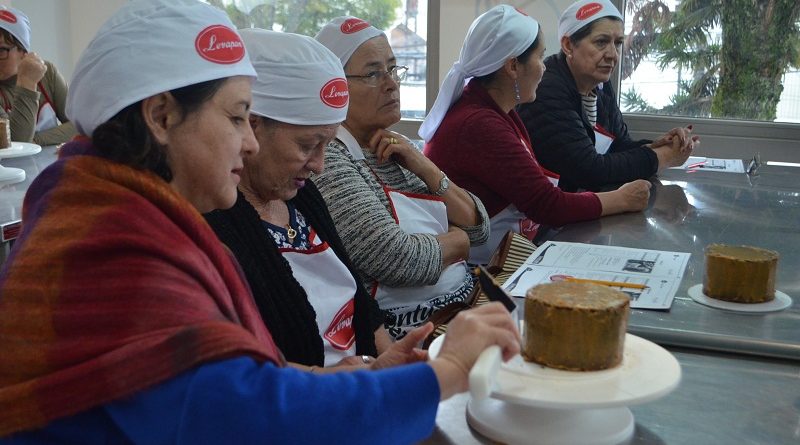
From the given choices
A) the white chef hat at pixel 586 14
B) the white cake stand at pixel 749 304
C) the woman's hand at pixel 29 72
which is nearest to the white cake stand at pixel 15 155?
the woman's hand at pixel 29 72

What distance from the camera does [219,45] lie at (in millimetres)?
1072

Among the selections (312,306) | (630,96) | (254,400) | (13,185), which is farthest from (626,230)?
(630,96)

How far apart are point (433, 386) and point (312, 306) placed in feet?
2.25

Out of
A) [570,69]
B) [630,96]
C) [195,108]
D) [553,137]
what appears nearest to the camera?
[195,108]

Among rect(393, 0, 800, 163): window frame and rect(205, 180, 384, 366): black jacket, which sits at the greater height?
rect(205, 180, 384, 366): black jacket

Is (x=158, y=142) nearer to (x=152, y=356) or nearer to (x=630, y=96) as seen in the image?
(x=152, y=356)

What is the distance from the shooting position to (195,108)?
1.05 metres

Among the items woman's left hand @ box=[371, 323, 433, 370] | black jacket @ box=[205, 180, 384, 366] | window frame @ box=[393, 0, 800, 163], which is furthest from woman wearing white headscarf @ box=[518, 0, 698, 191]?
woman's left hand @ box=[371, 323, 433, 370]

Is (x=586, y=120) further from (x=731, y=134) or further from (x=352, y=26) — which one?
(x=731, y=134)

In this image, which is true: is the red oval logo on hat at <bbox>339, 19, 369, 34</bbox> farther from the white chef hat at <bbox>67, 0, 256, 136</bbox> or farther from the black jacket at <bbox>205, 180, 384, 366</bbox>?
the white chef hat at <bbox>67, 0, 256, 136</bbox>

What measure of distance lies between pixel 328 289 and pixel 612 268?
615 mm

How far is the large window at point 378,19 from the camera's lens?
4.80m

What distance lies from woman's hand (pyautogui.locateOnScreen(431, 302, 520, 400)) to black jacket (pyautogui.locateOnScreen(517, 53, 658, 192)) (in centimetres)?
202

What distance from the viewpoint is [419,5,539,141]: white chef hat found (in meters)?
2.66
